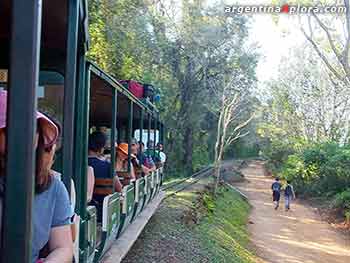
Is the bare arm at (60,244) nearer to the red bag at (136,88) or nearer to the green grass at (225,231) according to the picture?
the red bag at (136,88)

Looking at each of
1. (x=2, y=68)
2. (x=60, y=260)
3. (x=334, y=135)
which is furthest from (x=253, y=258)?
(x=334, y=135)

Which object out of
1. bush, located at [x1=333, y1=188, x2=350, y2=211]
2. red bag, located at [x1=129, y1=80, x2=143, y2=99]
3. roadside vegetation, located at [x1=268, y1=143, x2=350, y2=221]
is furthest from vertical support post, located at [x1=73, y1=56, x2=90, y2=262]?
bush, located at [x1=333, y1=188, x2=350, y2=211]

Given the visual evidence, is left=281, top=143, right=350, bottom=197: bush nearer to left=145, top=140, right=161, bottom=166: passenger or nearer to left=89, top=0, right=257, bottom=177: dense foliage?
left=89, top=0, right=257, bottom=177: dense foliage

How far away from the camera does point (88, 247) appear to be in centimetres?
392

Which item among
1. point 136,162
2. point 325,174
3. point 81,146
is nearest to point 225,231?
point 136,162

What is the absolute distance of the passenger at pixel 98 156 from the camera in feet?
16.9

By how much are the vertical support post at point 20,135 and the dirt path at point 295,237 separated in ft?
42.7

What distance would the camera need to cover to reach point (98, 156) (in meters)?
5.47

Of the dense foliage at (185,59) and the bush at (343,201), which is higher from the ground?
the dense foliage at (185,59)

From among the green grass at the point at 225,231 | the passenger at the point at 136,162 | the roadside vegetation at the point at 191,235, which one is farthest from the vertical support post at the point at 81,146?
the green grass at the point at 225,231

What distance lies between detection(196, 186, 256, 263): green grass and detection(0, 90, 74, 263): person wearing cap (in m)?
8.08

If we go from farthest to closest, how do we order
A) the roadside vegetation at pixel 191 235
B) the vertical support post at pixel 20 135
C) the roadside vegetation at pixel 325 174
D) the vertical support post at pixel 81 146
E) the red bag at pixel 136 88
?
the roadside vegetation at pixel 325 174, the red bag at pixel 136 88, the roadside vegetation at pixel 191 235, the vertical support post at pixel 81 146, the vertical support post at pixel 20 135

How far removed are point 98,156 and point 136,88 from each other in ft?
13.5

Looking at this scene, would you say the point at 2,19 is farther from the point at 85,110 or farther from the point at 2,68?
the point at 85,110
